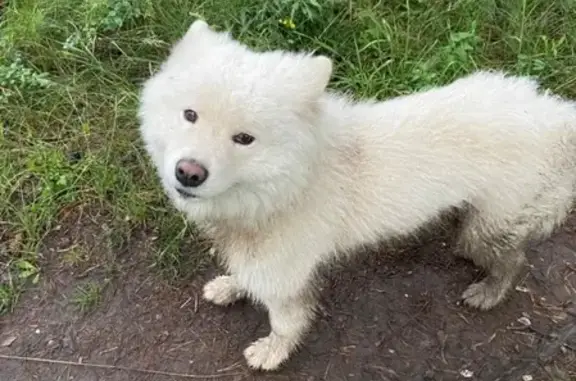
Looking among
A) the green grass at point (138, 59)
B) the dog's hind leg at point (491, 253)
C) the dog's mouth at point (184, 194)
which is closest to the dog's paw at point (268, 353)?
the green grass at point (138, 59)

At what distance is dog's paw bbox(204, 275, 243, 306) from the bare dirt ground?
61 mm

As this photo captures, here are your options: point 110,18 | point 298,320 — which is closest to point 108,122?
point 110,18

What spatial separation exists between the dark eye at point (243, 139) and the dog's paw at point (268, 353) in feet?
3.95

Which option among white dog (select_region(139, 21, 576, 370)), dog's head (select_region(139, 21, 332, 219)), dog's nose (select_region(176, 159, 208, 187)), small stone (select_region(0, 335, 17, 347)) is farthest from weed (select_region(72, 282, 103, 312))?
dog's nose (select_region(176, 159, 208, 187))

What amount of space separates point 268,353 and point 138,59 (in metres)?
1.91

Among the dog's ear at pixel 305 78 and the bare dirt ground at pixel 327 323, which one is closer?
the dog's ear at pixel 305 78

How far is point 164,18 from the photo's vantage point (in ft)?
14.5

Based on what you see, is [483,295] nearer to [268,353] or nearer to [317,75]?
[268,353]

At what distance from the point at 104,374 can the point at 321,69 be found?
71.0 inches

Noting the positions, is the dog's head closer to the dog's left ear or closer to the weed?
the dog's left ear

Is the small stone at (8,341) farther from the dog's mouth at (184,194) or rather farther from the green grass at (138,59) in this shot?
the dog's mouth at (184,194)

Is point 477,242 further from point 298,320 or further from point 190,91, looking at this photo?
point 190,91

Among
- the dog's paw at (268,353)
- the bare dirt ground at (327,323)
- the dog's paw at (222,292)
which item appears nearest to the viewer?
the dog's paw at (268,353)

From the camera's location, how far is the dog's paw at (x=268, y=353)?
3.38m
